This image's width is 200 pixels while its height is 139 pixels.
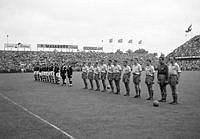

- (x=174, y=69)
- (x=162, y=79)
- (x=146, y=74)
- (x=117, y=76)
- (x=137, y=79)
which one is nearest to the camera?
(x=174, y=69)

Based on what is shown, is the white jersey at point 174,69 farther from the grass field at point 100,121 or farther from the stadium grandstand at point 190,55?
the stadium grandstand at point 190,55

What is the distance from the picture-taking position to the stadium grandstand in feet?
240

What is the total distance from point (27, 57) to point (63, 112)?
231 ft

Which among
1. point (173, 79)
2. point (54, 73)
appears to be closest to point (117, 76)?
point (173, 79)

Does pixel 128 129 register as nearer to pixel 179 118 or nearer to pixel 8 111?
pixel 179 118

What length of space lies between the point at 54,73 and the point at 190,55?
2269 inches

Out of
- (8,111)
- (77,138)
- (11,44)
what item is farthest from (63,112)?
(11,44)

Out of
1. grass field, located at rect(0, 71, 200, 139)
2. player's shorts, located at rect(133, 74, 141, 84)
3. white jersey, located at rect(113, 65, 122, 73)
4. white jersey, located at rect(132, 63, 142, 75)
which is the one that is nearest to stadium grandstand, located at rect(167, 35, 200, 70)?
white jersey, located at rect(113, 65, 122, 73)

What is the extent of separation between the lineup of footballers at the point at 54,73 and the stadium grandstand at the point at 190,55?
4644 cm

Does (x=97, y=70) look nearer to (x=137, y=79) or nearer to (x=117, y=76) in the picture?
(x=117, y=76)

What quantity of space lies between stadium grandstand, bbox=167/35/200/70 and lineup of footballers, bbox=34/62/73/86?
4644cm

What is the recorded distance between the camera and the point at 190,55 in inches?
3063

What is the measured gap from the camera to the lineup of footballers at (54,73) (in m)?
25.3

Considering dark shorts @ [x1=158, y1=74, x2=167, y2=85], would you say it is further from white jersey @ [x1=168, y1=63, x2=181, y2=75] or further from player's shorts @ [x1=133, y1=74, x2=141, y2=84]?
player's shorts @ [x1=133, y1=74, x2=141, y2=84]
